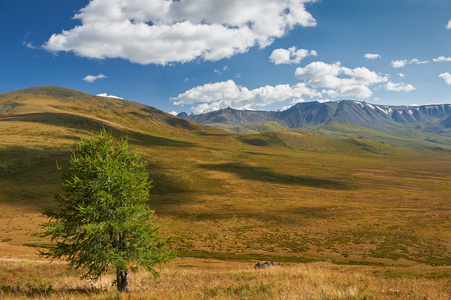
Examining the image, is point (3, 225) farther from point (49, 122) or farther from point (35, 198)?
point (49, 122)

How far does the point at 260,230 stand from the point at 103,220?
4335 cm

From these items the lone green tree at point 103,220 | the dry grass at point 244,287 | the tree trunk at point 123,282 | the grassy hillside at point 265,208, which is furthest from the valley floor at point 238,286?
the grassy hillside at point 265,208

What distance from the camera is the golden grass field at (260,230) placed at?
12367 mm

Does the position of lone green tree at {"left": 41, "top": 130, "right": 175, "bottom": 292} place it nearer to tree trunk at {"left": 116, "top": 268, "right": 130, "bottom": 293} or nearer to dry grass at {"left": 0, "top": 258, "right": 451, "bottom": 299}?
tree trunk at {"left": 116, "top": 268, "right": 130, "bottom": 293}

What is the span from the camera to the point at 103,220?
1380 centimetres

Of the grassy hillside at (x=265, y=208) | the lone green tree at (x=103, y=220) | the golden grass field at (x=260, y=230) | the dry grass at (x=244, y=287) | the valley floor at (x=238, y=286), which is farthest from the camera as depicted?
the grassy hillside at (x=265, y=208)

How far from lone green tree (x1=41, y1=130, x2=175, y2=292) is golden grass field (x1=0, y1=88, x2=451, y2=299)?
74.2 inches

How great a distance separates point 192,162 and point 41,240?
96.2m

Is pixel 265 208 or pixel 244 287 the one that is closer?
pixel 244 287

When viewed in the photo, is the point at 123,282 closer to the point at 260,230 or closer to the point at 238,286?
the point at 238,286

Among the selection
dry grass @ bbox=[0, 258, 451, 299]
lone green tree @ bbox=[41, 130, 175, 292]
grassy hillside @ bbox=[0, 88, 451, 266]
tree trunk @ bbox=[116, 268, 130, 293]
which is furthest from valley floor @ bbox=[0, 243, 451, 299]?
grassy hillside @ bbox=[0, 88, 451, 266]

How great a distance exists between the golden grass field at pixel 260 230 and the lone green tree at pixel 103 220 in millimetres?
1885

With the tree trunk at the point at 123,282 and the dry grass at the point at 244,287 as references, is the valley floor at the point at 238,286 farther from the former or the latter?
the tree trunk at the point at 123,282

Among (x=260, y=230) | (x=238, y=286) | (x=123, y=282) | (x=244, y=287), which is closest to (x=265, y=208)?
(x=260, y=230)
